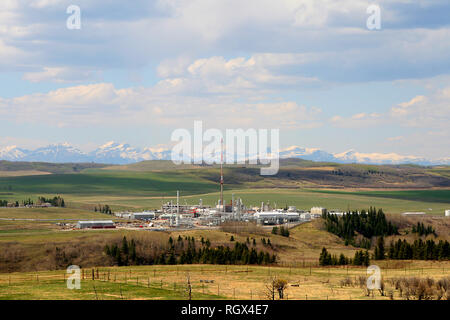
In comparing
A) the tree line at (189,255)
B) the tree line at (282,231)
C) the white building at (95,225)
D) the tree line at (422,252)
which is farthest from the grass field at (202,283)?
the white building at (95,225)

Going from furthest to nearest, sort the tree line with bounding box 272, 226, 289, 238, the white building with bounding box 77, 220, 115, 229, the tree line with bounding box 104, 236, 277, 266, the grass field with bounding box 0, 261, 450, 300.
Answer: the tree line with bounding box 272, 226, 289, 238 → the white building with bounding box 77, 220, 115, 229 → the tree line with bounding box 104, 236, 277, 266 → the grass field with bounding box 0, 261, 450, 300

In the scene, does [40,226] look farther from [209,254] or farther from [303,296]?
[303,296]

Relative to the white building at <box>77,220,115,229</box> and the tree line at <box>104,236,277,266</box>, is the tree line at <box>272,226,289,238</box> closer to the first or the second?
the tree line at <box>104,236,277,266</box>

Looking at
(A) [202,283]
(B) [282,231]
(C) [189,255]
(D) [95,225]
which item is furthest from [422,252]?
(D) [95,225]

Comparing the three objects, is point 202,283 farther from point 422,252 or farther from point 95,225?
point 95,225

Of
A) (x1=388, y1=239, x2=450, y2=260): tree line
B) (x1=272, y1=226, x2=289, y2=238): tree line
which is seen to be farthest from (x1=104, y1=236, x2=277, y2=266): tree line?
(x1=272, y1=226, x2=289, y2=238): tree line

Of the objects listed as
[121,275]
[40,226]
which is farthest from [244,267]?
[40,226]

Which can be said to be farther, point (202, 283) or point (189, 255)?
point (189, 255)

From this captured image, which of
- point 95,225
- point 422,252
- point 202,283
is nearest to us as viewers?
point 202,283

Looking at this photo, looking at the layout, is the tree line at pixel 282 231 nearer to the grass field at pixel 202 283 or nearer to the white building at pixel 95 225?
the white building at pixel 95 225
